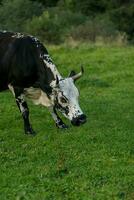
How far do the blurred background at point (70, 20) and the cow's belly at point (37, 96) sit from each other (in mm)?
13624

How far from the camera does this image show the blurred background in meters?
27.2

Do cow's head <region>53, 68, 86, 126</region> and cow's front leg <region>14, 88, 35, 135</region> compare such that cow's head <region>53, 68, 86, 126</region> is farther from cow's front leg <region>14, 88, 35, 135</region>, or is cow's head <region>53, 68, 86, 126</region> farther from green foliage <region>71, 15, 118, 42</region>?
green foliage <region>71, 15, 118, 42</region>

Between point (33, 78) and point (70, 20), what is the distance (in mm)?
23982

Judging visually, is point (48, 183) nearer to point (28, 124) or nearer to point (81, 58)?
point (28, 124)

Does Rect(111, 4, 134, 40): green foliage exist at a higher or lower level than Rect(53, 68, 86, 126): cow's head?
lower

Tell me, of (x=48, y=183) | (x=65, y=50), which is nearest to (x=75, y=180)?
(x=48, y=183)

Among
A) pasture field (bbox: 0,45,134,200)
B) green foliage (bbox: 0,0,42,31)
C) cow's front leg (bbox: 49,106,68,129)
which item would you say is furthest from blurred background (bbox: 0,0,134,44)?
cow's front leg (bbox: 49,106,68,129)

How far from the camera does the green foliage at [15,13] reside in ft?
109

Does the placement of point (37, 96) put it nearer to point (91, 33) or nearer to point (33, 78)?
point (33, 78)

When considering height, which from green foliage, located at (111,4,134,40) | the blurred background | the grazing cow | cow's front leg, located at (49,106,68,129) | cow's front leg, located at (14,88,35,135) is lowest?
green foliage, located at (111,4,134,40)

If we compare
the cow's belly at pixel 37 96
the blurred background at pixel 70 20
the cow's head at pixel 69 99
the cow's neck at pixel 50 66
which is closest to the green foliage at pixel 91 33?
the blurred background at pixel 70 20

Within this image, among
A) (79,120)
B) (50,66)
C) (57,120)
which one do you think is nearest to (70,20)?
(57,120)

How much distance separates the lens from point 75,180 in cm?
774

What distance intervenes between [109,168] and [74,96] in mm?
2258
